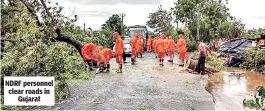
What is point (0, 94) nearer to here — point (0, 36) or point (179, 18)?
point (0, 36)

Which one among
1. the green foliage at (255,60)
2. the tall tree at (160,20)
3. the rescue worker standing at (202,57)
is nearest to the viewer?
the rescue worker standing at (202,57)

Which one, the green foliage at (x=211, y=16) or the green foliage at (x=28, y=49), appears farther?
the green foliage at (x=211, y=16)

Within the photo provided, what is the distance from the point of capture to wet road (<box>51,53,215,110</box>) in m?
9.90

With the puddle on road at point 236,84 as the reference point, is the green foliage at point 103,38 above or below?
above

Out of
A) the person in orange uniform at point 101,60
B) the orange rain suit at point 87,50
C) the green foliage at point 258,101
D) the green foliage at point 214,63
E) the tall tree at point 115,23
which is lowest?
the green foliage at point 258,101

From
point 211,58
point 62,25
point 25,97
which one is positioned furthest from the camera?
point 211,58

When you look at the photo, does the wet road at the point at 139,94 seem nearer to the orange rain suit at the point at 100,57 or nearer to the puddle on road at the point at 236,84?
the puddle on road at the point at 236,84

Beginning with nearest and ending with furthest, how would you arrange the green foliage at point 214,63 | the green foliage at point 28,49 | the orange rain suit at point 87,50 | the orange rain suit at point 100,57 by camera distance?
the green foliage at point 28,49, the orange rain suit at point 87,50, the orange rain suit at point 100,57, the green foliage at point 214,63

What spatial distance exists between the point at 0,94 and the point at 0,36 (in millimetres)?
1728

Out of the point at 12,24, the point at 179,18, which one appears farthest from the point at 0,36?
the point at 179,18

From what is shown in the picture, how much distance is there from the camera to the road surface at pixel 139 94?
32.4 feet

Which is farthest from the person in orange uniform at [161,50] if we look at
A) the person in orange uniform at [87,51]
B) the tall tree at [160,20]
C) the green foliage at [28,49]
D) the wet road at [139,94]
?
the tall tree at [160,20]

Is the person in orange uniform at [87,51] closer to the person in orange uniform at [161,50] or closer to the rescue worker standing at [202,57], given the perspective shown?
the rescue worker standing at [202,57]

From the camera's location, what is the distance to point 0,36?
10.8 metres
